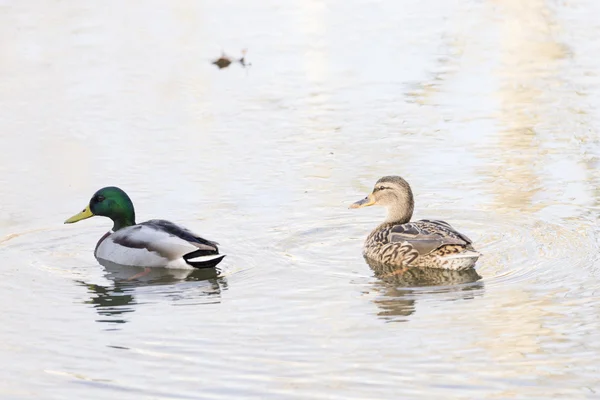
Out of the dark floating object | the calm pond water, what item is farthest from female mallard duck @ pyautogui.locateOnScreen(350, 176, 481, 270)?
the dark floating object

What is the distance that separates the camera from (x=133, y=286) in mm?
8859

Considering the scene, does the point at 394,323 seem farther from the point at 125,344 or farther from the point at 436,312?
the point at 125,344

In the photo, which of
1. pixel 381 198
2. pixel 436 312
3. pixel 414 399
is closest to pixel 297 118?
pixel 381 198

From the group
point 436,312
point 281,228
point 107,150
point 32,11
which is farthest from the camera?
point 32,11

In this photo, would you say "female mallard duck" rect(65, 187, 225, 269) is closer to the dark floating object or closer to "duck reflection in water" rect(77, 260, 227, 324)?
"duck reflection in water" rect(77, 260, 227, 324)

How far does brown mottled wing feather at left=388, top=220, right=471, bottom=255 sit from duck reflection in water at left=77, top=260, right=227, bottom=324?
145 centimetres

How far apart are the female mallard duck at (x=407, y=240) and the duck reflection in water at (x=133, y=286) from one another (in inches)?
51.3

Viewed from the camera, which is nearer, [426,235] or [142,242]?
[426,235]

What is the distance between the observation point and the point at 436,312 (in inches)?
306

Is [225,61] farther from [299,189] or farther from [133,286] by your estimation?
[133,286]

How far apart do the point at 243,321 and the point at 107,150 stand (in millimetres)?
5143

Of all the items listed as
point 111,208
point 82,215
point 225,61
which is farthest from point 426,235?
point 225,61

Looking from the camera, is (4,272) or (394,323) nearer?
(394,323)

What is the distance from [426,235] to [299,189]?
1982 mm
